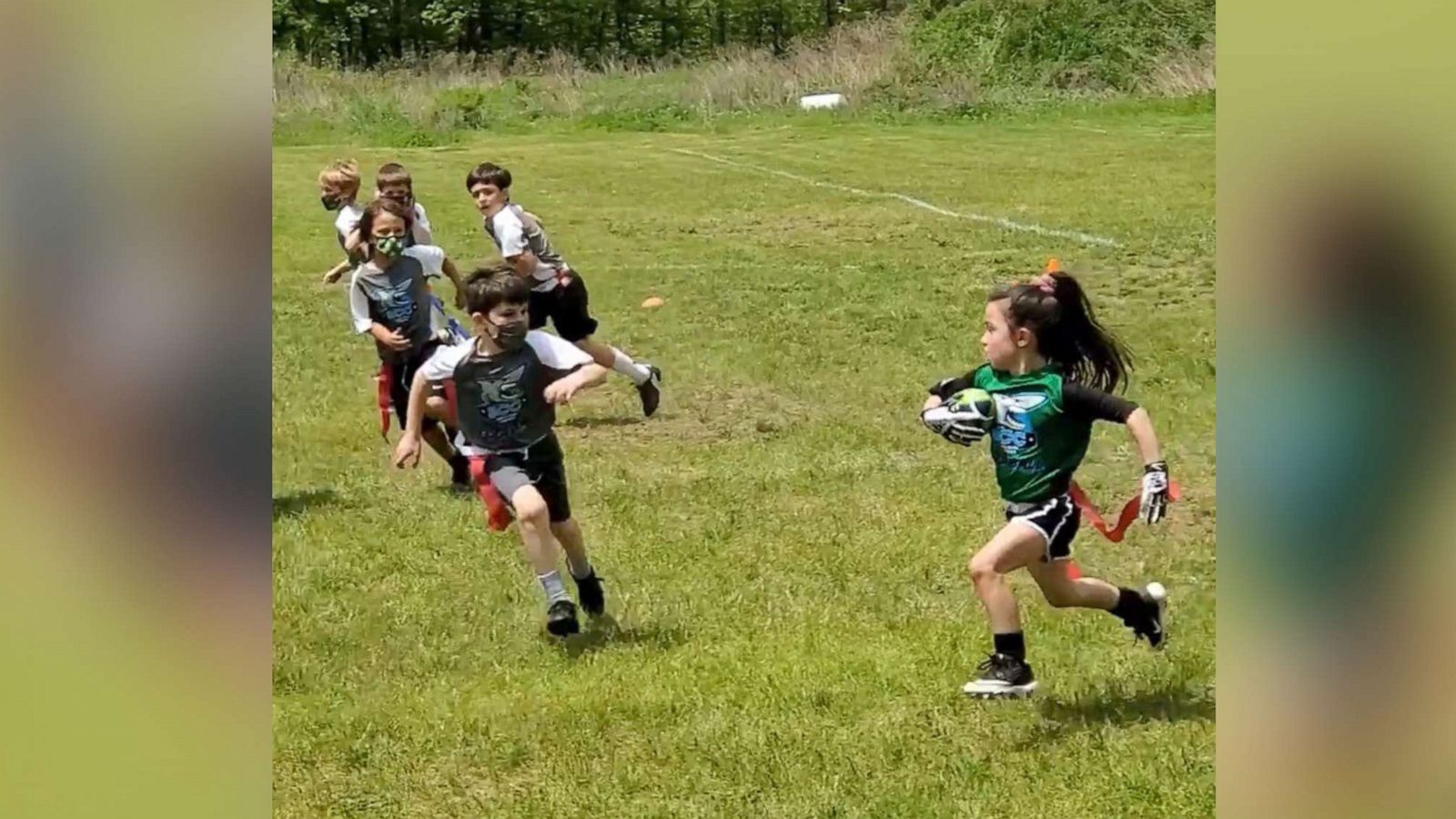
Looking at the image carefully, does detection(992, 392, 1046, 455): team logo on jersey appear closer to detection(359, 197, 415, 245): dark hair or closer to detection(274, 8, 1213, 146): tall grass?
detection(274, 8, 1213, 146): tall grass

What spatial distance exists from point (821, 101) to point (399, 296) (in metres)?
1.34

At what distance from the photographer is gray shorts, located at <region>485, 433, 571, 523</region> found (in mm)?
3988

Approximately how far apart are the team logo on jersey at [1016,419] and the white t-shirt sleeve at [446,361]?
1239 mm

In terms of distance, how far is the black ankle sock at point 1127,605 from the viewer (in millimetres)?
3768

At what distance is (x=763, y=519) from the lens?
4.47 meters

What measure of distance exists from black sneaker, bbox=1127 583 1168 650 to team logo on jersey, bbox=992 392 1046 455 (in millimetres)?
517

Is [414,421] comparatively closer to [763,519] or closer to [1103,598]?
[763,519]

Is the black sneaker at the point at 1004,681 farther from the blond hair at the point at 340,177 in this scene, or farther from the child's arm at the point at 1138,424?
the blond hair at the point at 340,177
